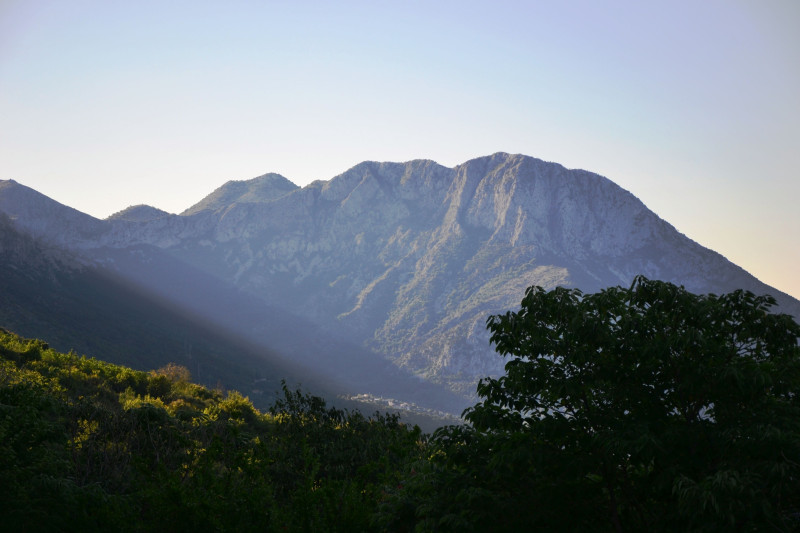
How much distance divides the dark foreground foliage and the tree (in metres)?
4.18

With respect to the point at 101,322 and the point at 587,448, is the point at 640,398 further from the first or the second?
the point at 101,322

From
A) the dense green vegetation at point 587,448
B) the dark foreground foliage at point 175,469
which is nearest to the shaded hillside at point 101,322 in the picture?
the dark foreground foliage at point 175,469

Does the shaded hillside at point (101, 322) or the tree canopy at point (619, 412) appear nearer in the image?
the tree canopy at point (619, 412)

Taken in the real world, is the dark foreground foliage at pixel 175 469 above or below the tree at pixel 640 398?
below

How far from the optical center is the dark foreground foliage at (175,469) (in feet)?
41.0

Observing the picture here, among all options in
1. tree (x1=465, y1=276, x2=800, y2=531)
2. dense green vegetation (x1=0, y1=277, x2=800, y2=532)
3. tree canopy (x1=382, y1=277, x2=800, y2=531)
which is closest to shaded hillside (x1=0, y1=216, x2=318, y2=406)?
dense green vegetation (x1=0, y1=277, x2=800, y2=532)

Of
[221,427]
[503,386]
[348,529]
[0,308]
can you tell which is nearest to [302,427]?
[221,427]

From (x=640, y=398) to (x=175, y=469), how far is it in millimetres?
13747

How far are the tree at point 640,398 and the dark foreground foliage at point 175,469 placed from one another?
13.7 feet

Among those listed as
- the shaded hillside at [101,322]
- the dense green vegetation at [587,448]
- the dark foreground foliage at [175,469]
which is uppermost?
the dense green vegetation at [587,448]

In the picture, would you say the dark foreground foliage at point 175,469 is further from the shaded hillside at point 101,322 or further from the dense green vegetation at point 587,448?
the shaded hillside at point 101,322

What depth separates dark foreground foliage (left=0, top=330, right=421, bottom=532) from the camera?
1249cm

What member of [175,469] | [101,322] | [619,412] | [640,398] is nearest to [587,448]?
[619,412]

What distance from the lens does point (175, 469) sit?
1889 cm
